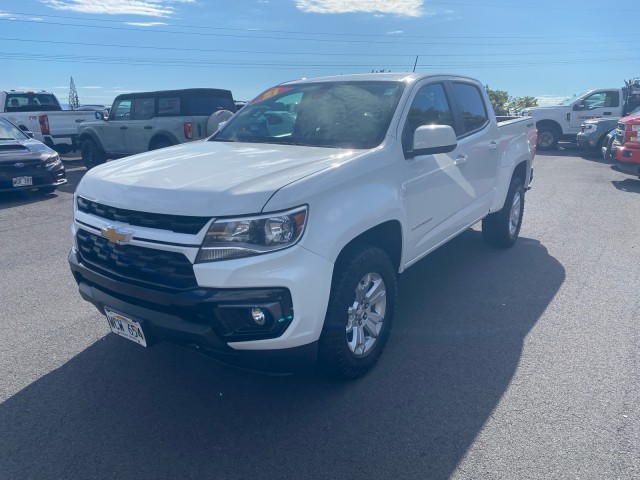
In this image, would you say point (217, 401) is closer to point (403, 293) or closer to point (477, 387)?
point (477, 387)

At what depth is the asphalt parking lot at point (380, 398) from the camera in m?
2.77

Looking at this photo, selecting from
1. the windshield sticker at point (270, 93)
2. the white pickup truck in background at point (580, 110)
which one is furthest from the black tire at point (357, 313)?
the white pickup truck in background at point (580, 110)

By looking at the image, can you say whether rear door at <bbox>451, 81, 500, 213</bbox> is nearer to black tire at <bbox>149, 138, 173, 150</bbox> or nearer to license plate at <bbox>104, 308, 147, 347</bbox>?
license plate at <bbox>104, 308, 147, 347</bbox>

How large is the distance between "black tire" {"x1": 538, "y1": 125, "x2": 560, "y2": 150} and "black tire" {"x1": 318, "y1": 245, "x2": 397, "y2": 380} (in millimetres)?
16348

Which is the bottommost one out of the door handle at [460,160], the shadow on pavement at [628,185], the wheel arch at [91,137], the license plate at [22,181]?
the shadow on pavement at [628,185]

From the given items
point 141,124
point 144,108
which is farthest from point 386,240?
point 144,108

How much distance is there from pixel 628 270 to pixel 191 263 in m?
4.72

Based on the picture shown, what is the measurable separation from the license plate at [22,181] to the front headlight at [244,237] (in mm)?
8112

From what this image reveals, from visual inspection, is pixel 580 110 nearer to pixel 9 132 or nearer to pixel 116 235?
pixel 9 132

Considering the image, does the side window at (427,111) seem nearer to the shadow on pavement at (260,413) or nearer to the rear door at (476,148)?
the rear door at (476,148)

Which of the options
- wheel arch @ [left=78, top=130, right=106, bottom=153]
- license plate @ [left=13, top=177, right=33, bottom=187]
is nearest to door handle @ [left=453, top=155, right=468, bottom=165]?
license plate @ [left=13, top=177, right=33, bottom=187]

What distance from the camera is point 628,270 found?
18.2 feet

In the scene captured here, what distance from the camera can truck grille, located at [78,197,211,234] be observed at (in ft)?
9.18

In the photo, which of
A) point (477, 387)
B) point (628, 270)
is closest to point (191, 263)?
point (477, 387)
